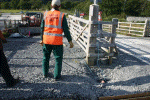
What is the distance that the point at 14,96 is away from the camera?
3424 millimetres

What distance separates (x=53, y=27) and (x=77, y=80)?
168cm

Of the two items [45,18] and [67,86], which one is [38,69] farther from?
[45,18]

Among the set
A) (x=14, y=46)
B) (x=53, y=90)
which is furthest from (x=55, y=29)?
(x=14, y=46)

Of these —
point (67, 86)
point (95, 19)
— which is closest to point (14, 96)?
point (67, 86)

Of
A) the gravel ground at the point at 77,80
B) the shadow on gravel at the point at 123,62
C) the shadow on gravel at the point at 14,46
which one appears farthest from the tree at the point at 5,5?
the shadow on gravel at the point at 123,62

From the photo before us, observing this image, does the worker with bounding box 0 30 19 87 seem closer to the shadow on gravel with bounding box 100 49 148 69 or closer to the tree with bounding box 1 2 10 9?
the shadow on gravel with bounding box 100 49 148 69

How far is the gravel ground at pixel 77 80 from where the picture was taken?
11.8 ft

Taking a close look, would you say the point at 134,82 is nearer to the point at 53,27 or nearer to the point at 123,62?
the point at 123,62

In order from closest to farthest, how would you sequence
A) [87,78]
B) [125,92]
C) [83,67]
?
1. [125,92]
2. [87,78]
3. [83,67]

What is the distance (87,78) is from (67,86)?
87 cm

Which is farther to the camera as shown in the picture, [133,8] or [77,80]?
[133,8]

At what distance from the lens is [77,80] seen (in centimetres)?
431

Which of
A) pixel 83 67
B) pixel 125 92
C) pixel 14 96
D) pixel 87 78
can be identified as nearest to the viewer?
pixel 14 96

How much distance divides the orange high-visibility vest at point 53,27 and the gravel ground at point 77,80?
115 centimetres
